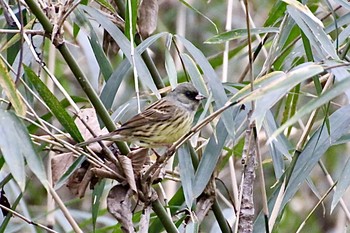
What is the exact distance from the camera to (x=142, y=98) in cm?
229

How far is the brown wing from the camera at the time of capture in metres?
1.96

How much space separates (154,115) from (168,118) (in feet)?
A: 0.26

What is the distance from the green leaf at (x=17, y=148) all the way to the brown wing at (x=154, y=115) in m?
0.46

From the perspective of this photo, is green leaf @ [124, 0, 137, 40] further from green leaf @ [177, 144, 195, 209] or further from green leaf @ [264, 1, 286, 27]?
green leaf @ [264, 1, 286, 27]

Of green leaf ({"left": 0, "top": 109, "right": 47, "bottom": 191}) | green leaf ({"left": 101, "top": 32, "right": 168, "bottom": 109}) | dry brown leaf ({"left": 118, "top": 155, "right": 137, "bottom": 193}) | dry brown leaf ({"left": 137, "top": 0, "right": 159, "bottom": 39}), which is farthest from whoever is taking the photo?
dry brown leaf ({"left": 137, "top": 0, "right": 159, "bottom": 39})

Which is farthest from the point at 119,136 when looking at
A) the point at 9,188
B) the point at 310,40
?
the point at 9,188

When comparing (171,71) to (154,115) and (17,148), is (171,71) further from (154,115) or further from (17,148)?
(17,148)

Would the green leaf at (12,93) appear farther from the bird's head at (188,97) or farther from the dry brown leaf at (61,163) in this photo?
the bird's head at (188,97)

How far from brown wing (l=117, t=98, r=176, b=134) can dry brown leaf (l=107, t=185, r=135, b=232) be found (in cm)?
22

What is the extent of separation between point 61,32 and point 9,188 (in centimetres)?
107

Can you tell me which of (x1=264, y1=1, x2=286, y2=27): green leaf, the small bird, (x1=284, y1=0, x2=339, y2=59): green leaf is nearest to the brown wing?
the small bird

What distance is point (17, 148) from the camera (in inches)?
55.7

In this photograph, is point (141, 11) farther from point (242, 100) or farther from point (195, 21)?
point (195, 21)

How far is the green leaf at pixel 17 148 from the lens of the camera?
4.54ft
